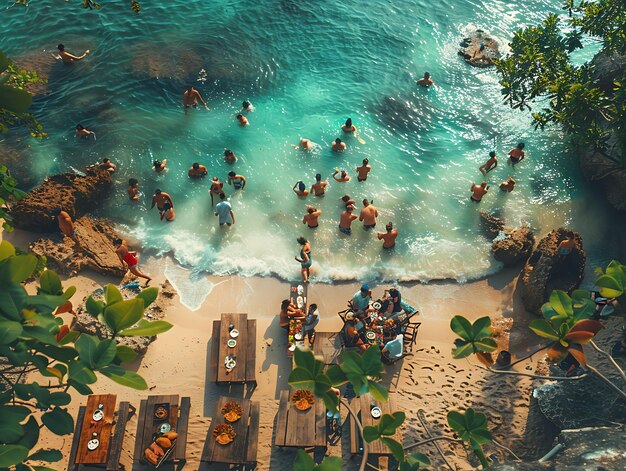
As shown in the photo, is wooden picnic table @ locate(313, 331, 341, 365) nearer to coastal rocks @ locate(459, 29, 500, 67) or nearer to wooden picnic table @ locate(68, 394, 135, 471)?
wooden picnic table @ locate(68, 394, 135, 471)

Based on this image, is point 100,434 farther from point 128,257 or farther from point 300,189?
point 300,189

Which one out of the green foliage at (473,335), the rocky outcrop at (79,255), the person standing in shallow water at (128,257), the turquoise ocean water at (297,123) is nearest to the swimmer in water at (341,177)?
the turquoise ocean water at (297,123)

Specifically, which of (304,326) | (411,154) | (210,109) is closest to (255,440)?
(304,326)

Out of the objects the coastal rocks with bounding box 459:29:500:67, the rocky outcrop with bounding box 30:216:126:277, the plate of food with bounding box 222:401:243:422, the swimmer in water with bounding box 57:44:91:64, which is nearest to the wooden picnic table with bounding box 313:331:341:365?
the plate of food with bounding box 222:401:243:422

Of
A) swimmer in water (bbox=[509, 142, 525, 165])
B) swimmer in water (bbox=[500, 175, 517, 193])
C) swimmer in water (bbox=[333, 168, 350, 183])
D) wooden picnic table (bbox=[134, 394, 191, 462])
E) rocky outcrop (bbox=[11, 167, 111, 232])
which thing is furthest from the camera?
swimmer in water (bbox=[509, 142, 525, 165])

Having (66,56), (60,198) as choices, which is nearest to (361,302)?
(60,198)

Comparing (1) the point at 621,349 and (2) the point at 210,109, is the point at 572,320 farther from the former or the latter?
(2) the point at 210,109
